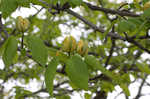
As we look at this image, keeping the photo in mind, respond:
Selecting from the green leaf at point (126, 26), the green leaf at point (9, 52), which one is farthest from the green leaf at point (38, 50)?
the green leaf at point (126, 26)

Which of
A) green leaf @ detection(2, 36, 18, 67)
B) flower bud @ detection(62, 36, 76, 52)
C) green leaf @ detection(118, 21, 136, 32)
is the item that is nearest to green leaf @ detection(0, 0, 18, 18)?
green leaf @ detection(2, 36, 18, 67)

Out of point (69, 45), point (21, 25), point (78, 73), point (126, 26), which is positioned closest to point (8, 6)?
point (21, 25)

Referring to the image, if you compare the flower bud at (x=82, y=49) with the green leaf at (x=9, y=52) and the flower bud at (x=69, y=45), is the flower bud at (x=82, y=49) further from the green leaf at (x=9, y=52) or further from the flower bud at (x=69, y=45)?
the green leaf at (x=9, y=52)

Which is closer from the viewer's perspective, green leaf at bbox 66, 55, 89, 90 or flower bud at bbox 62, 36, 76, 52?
green leaf at bbox 66, 55, 89, 90

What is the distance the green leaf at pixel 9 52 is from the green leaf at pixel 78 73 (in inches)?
9.2

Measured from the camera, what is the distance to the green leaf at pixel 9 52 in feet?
2.64

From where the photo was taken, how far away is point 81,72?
735 millimetres

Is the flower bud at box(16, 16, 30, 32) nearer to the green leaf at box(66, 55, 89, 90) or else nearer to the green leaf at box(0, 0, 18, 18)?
the green leaf at box(0, 0, 18, 18)

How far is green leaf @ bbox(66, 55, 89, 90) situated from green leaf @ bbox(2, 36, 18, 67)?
23 cm

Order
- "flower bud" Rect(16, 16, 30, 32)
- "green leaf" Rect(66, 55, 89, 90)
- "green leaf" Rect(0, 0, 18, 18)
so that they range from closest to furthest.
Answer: "green leaf" Rect(66, 55, 89, 90), "green leaf" Rect(0, 0, 18, 18), "flower bud" Rect(16, 16, 30, 32)

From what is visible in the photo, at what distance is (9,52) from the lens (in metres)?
0.81

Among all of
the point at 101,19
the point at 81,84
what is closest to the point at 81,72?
the point at 81,84

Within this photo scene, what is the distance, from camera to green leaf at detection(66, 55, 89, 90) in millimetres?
718

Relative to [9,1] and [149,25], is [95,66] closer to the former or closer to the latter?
[149,25]
